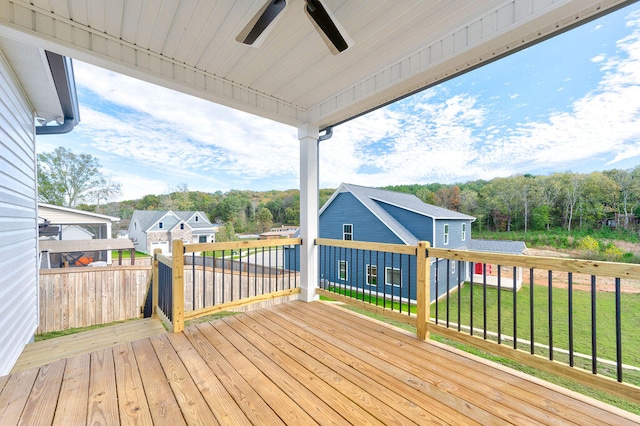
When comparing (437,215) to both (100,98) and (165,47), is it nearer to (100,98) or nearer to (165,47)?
(165,47)

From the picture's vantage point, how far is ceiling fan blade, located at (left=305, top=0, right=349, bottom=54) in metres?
1.46

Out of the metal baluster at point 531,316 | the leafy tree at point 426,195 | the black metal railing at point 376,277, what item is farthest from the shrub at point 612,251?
the black metal railing at point 376,277

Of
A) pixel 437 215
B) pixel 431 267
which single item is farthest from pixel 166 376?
pixel 437 215

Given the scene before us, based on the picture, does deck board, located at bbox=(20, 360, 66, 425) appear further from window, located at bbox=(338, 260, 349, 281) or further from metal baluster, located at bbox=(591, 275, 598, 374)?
metal baluster, located at bbox=(591, 275, 598, 374)

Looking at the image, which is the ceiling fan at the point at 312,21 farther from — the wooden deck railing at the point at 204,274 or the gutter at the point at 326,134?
the wooden deck railing at the point at 204,274

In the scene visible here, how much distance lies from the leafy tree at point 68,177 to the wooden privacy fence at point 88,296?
1291mm

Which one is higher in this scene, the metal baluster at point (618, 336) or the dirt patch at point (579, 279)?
the dirt patch at point (579, 279)

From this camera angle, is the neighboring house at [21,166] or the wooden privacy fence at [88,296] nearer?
the neighboring house at [21,166]

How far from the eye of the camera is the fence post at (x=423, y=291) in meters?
2.38

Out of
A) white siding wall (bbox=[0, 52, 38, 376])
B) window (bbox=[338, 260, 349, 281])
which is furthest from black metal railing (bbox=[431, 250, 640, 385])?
white siding wall (bbox=[0, 52, 38, 376])

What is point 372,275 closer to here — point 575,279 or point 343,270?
point 343,270

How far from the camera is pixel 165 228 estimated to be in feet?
11.1

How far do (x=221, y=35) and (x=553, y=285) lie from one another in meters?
3.33

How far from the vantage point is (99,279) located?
13.7 feet
